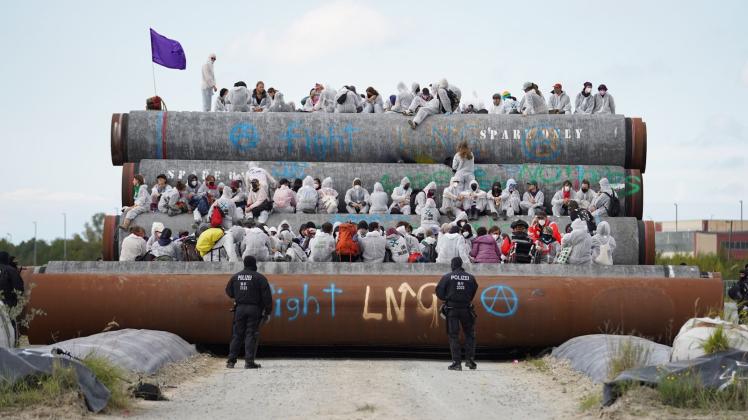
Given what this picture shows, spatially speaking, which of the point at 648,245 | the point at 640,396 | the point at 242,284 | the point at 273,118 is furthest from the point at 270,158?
the point at 640,396

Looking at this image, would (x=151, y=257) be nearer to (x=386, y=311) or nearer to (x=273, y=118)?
(x=386, y=311)

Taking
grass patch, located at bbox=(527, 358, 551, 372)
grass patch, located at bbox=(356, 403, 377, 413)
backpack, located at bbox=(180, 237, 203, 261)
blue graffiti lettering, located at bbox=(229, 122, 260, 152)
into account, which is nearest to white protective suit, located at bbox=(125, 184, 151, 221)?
blue graffiti lettering, located at bbox=(229, 122, 260, 152)

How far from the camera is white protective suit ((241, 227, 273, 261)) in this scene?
792 inches

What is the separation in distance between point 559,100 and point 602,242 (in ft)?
29.0

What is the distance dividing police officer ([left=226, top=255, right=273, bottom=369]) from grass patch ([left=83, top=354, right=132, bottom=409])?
3997mm

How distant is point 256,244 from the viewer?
20.1 meters

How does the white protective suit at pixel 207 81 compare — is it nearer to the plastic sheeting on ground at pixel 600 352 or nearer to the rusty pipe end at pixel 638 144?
the rusty pipe end at pixel 638 144

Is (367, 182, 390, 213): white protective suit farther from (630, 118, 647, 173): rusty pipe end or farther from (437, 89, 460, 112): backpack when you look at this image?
(630, 118, 647, 173): rusty pipe end

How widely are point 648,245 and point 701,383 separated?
516 inches

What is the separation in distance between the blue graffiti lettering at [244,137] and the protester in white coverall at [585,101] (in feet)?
26.5

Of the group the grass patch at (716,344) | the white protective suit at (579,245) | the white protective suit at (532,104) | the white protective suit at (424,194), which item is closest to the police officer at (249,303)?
the white protective suit at (579,245)

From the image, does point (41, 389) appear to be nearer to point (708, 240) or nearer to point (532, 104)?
point (532, 104)

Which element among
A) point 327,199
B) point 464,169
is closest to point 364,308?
point 327,199

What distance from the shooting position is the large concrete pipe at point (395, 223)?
77.2ft
